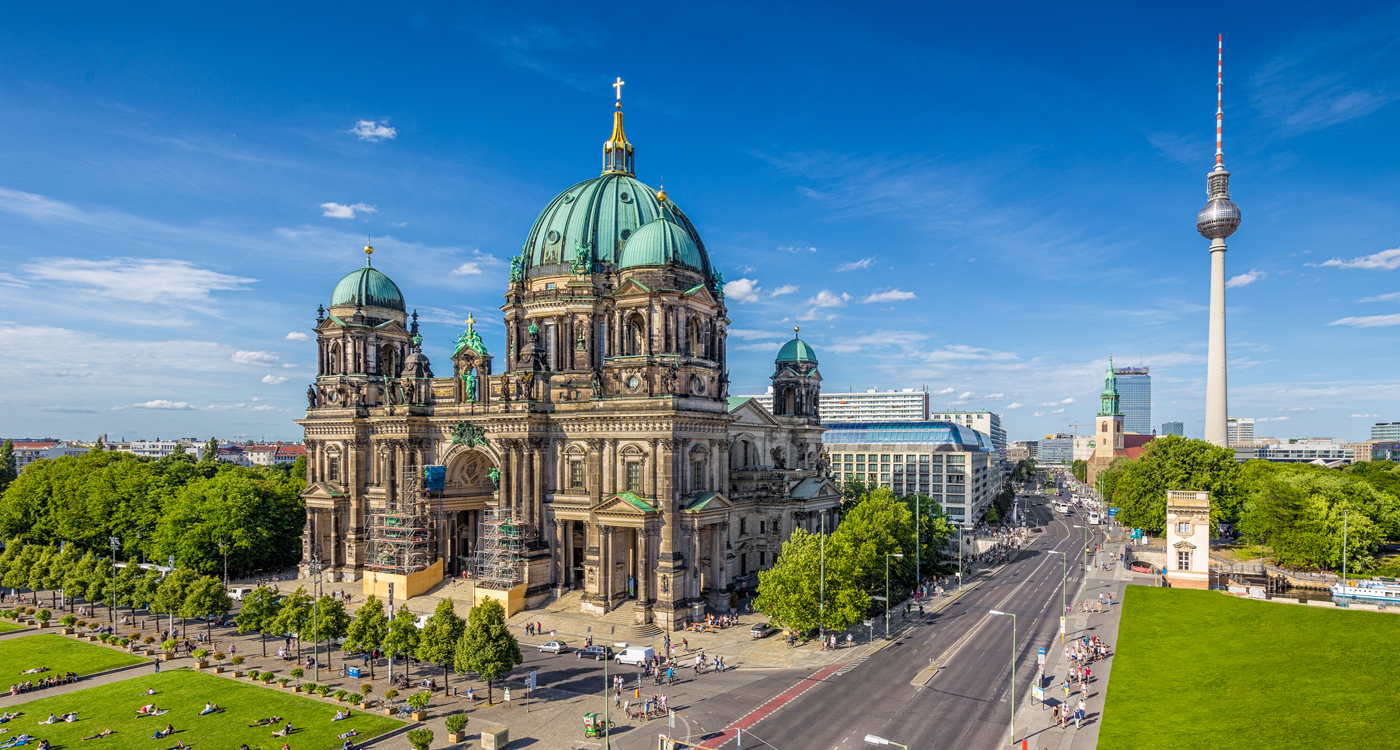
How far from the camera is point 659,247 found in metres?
76.5

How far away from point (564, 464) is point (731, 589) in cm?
2219

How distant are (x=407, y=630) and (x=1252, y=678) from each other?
201 feet

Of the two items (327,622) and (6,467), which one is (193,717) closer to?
(327,622)

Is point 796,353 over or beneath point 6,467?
over

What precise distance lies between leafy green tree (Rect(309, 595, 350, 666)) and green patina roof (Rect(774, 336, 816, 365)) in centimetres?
6247

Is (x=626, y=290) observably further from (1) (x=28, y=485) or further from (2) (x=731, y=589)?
(1) (x=28, y=485)

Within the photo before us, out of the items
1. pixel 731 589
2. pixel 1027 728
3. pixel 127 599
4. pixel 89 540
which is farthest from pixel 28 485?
pixel 1027 728

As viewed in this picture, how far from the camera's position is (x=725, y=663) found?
199 feet

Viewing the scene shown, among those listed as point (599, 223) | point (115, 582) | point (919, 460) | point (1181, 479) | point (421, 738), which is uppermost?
point (599, 223)

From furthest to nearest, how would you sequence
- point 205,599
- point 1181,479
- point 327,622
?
point 1181,479 → point 205,599 → point 327,622

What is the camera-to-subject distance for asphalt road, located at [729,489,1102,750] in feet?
153

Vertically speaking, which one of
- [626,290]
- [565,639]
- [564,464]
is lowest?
[565,639]

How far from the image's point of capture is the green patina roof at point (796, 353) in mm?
103688

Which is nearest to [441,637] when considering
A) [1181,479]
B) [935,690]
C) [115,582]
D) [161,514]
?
[935,690]
